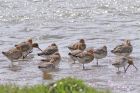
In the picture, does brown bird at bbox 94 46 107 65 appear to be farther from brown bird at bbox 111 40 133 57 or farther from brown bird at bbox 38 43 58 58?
brown bird at bbox 38 43 58 58

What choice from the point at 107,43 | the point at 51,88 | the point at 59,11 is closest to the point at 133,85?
the point at 51,88

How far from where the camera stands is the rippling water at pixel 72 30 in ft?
47.0

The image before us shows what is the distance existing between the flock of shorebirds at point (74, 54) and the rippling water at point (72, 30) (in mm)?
226

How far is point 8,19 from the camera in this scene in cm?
2402

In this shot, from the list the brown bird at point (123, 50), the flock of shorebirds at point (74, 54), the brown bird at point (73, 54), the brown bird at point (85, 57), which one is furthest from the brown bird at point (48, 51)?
the brown bird at point (123, 50)

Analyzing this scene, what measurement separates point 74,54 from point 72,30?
5.56m

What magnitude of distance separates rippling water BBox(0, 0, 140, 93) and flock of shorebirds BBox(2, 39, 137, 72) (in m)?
0.23

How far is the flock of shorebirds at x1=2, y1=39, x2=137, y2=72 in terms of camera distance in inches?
603

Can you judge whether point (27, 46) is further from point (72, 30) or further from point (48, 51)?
point (72, 30)

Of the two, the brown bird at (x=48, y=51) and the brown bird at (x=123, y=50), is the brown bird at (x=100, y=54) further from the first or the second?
the brown bird at (x=48, y=51)

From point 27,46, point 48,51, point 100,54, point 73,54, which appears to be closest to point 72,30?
point 27,46

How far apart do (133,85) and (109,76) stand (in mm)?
1267

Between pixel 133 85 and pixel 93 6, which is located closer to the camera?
pixel 133 85

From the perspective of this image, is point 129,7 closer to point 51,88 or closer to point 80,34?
point 80,34
